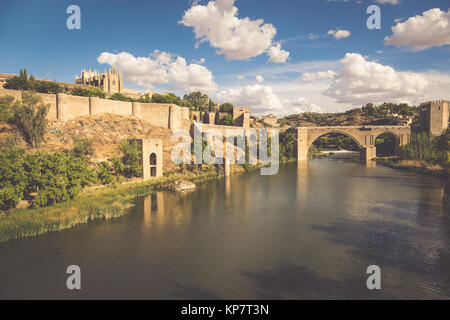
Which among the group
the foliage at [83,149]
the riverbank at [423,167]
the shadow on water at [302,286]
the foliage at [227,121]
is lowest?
the shadow on water at [302,286]

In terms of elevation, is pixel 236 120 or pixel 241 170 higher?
pixel 236 120

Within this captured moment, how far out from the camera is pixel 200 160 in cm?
3036

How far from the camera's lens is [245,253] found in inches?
419

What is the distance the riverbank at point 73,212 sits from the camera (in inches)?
487

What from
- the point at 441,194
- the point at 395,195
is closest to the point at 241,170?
the point at 395,195

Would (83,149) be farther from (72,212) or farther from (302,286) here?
(302,286)

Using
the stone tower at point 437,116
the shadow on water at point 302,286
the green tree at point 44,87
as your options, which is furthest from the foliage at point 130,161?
the stone tower at point 437,116

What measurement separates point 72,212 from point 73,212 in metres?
0.05

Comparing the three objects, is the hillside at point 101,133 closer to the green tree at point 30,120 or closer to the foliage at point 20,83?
the green tree at point 30,120

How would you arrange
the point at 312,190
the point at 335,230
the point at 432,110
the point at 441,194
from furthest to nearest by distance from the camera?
the point at 432,110, the point at 312,190, the point at 441,194, the point at 335,230

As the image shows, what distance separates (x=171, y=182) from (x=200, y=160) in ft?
21.8

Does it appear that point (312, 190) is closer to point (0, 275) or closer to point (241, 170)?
point (241, 170)

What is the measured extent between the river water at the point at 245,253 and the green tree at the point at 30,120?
12849 millimetres

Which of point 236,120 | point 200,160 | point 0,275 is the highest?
point 236,120
